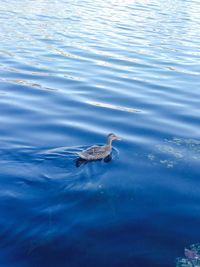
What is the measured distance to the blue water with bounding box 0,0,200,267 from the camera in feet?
31.1

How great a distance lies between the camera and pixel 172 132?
49.8 ft

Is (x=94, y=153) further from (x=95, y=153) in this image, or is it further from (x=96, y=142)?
(x=96, y=142)

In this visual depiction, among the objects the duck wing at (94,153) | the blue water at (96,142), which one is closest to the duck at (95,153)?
the duck wing at (94,153)

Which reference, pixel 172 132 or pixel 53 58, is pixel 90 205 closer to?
pixel 172 132

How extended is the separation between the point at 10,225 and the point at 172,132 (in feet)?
23.4

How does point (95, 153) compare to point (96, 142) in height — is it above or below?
below

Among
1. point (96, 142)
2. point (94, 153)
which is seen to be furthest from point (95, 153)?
point (96, 142)

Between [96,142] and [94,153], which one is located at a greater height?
[96,142]

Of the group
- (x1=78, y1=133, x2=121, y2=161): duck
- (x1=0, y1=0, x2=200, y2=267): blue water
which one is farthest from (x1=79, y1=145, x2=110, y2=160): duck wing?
(x1=0, y1=0, x2=200, y2=267): blue water

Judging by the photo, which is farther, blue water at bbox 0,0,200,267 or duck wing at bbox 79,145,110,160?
duck wing at bbox 79,145,110,160

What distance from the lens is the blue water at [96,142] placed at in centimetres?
948

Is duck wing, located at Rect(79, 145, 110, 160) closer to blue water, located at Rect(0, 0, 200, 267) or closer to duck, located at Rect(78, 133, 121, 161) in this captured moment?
duck, located at Rect(78, 133, 121, 161)

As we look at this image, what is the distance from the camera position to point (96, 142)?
14148 millimetres

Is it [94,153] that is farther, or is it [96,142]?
[96,142]
